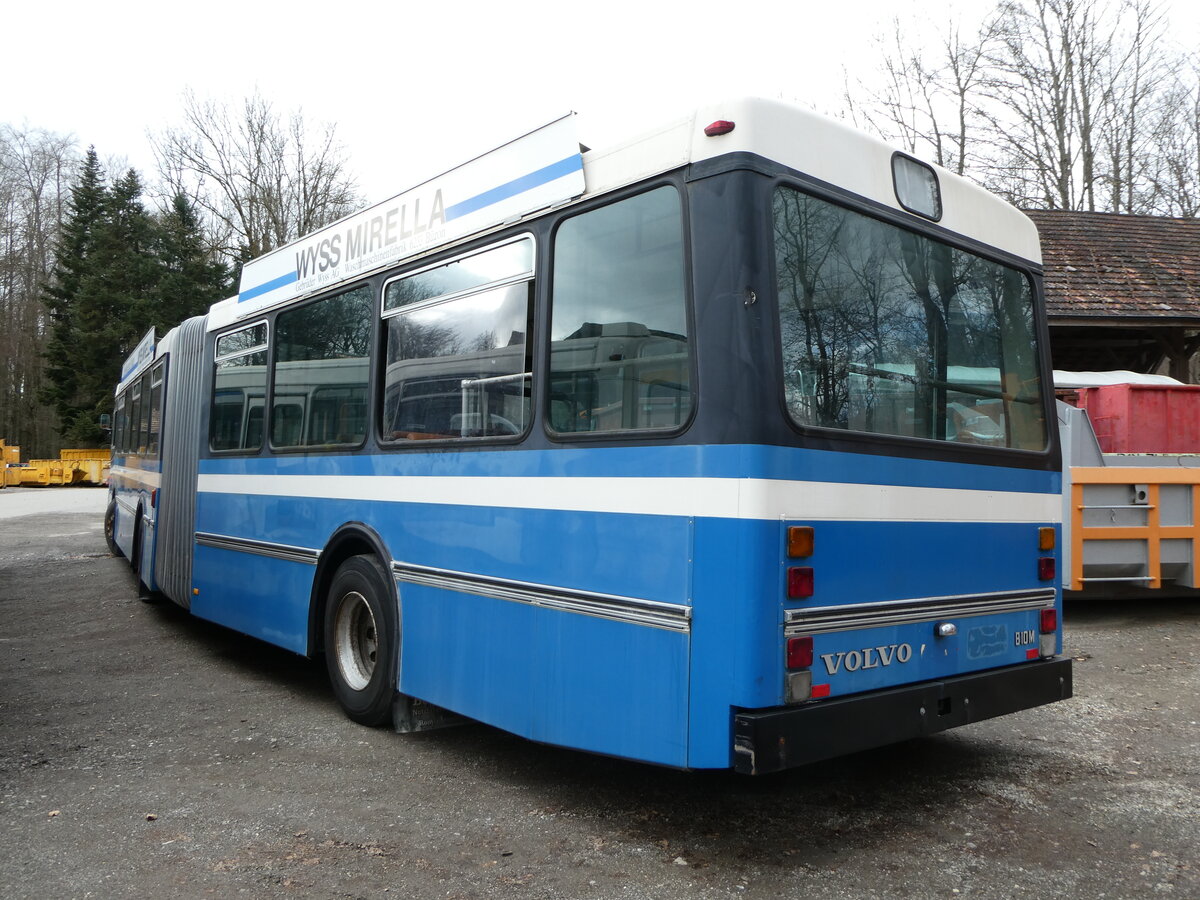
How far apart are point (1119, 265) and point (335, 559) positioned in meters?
14.3

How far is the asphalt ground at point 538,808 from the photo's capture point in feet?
11.3

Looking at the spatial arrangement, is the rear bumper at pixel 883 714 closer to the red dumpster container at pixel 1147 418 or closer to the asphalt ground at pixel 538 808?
the asphalt ground at pixel 538 808

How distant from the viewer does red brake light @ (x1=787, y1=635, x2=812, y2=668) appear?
10.9 feet

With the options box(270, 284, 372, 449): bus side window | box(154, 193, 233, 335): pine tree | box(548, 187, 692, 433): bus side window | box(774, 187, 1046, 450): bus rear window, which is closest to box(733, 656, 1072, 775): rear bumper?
box(774, 187, 1046, 450): bus rear window

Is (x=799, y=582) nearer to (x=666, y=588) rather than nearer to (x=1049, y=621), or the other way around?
(x=666, y=588)

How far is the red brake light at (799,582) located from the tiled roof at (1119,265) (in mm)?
11514

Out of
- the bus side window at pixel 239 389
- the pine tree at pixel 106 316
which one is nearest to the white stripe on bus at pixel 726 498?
the bus side window at pixel 239 389

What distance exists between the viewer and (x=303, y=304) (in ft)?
20.1

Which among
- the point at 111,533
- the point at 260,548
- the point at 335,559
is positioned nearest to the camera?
the point at 335,559

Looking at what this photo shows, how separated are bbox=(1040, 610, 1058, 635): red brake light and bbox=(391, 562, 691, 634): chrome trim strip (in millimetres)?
2048

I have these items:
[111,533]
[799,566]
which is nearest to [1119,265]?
[799,566]

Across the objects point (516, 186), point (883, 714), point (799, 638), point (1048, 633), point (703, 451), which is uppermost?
point (516, 186)

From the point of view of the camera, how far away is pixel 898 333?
393 cm

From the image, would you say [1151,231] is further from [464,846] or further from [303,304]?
[464,846]
